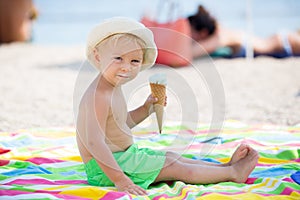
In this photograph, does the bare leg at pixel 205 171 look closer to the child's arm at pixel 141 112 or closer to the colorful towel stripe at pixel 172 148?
the colorful towel stripe at pixel 172 148

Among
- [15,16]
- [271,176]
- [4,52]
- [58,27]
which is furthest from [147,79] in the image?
[58,27]

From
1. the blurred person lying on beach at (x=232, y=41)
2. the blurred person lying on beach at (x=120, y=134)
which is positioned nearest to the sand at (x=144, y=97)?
the blurred person lying on beach at (x=232, y=41)

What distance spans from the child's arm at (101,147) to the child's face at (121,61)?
10 centimetres

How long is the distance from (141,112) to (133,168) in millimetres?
266

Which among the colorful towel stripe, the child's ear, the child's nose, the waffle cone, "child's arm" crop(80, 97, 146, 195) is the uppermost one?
the child's ear

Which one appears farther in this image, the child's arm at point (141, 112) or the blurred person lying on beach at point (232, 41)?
the blurred person lying on beach at point (232, 41)

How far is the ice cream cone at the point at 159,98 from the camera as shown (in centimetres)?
195

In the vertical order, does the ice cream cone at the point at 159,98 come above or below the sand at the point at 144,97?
above

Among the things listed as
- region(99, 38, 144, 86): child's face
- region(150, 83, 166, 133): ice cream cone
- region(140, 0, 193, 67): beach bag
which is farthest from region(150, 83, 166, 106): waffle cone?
region(140, 0, 193, 67): beach bag

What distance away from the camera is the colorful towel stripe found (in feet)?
5.49

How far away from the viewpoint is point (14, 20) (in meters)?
7.40

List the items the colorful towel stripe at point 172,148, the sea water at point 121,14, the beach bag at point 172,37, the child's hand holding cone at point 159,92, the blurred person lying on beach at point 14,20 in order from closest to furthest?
the colorful towel stripe at point 172,148
the child's hand holding cone at point 159,92
the beach bag at point 172,37
the blurred person lying on beach at point 14,20
the sea water at point 121,14

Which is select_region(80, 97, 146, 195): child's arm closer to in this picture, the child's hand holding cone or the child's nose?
the child's nose

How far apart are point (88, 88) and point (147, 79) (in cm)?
29
